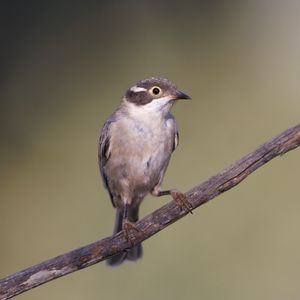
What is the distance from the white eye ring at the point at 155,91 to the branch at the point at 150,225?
3.31ft

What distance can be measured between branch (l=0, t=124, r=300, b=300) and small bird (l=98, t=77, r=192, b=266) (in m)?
0.52

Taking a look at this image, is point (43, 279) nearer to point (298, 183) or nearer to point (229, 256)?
point (229, 256)

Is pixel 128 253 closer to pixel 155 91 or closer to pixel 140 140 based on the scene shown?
pixel 140 140

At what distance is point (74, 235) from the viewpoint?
29.4 ft

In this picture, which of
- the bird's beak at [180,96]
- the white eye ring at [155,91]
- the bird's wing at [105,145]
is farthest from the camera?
the bird's wing at [105,145]

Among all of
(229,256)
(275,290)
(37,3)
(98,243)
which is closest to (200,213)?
(229,256)

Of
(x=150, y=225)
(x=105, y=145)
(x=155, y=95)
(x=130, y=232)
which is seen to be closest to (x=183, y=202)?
(x=150, y=225)

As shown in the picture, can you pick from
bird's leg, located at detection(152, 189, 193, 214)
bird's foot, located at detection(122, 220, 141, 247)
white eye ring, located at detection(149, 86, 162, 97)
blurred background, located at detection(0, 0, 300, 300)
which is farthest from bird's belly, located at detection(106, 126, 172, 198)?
blurred background, located at detection(0, 0, 300, 300)

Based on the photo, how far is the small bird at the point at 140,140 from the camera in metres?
6.40

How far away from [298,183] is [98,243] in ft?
13.1

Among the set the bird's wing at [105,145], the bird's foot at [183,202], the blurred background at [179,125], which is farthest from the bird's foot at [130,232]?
the blurred background at [179,125]

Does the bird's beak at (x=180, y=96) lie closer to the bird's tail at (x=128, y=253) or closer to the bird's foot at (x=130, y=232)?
the bird's foot at (x=130, y=232)

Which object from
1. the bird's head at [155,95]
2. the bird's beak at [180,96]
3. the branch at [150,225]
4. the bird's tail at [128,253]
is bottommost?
the branch at [150,225]

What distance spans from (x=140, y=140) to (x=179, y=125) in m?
3.00
